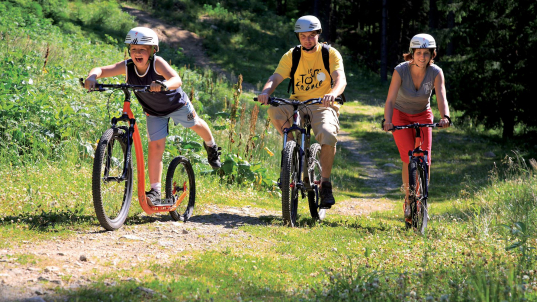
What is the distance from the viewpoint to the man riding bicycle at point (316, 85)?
268 inches

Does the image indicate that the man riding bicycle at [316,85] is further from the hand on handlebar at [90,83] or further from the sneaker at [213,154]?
the hand on handlebar at [90,83]

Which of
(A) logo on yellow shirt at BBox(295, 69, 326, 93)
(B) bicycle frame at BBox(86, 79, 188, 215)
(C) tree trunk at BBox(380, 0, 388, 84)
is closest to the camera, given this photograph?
(B) bicycle frame at BBox(86, 79, 188, 215)

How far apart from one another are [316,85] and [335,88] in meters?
0.53

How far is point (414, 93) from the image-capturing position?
663 cm

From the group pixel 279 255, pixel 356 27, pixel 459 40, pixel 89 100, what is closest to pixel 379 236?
pixel 279 255

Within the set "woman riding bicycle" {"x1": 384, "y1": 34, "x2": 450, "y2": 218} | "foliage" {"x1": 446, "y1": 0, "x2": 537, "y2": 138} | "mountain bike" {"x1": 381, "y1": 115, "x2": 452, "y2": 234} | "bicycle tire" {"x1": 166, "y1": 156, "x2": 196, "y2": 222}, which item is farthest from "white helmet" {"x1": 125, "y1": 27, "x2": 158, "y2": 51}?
"foliage" {"x1": 446, "y1": 0, "x2": 537, "y2": 138}

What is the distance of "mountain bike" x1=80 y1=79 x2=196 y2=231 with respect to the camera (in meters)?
5.18

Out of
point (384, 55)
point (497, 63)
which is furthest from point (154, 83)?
point (384, 55)

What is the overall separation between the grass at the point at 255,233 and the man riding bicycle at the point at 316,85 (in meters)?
0.95

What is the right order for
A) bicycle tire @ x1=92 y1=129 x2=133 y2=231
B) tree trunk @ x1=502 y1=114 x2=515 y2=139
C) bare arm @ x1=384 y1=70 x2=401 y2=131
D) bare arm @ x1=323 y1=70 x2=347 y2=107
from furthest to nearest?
1. tree trunk @ x1=502 y1=114 x2=515 y2=139
2. bare arm @ x1=384 y1=70 x2=401 y2=131
3. bare arm @ x1=323 y1=70 x2=347 y2=107
4. bicycle tire @ x1=92 y1=129 x2=133 y2=231

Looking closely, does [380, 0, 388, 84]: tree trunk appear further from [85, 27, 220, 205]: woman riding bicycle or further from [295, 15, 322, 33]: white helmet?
[85, 27, 220, 205]: woman riding bicycle

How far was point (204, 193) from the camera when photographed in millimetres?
8078

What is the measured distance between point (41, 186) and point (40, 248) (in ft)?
5.95

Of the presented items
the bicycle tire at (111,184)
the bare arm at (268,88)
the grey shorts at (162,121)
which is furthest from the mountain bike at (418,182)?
the bicycle tire at (111,184)
